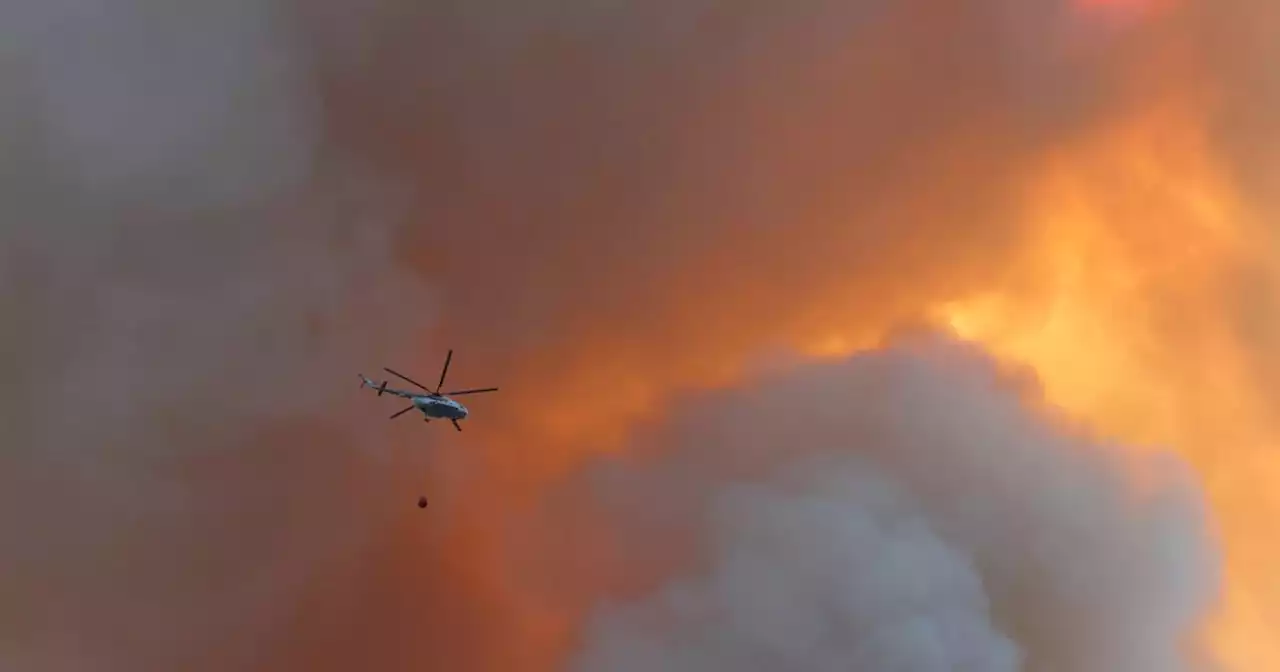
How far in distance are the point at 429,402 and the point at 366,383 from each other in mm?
2481

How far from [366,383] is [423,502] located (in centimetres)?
505

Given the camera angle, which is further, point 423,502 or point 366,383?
point 423,502

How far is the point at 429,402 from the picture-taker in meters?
32.1

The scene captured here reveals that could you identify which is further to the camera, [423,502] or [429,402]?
[423,502]

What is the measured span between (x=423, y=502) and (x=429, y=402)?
5292mm

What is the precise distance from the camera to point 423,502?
35.9 m

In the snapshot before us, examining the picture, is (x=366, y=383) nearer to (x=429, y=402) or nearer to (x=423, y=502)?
(x=429, y=402)

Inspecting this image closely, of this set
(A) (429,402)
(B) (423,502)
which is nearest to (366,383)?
(A) (429,402)

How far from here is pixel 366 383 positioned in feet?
109
